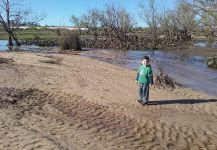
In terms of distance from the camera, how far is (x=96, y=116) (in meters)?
11.5

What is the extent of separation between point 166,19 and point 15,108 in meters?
71.4

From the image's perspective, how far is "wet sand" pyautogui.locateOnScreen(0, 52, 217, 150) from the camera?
29.3 feet

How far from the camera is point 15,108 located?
1136cm

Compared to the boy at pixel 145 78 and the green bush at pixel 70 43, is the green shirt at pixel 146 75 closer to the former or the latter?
the boy at pixel 145 78

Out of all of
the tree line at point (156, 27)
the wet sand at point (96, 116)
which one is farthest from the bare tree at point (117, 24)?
the wet sand at point (96, 116)

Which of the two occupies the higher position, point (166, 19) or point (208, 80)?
point (166, 19)

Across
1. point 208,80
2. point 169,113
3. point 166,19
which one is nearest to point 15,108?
point 169,113

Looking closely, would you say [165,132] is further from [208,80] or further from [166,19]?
[166,19]

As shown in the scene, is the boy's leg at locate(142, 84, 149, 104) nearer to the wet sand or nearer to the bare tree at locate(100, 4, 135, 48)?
the wet sand

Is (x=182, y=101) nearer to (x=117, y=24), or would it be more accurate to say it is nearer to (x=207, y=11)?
(x=207, y=11)

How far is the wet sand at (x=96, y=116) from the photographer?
29.3 ft

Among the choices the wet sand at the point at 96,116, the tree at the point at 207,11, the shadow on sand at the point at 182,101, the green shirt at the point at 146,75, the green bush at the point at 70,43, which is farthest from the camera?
the green bush at the point at 70,43

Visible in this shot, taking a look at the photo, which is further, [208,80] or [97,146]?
[208,80]

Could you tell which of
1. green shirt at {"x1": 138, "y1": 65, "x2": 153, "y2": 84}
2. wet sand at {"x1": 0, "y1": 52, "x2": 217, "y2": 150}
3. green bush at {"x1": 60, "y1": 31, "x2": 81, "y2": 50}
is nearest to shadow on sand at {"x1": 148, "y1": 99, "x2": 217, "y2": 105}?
wet sand at {"x1": 0, "y1": 52, "x2": 217, "y2": 150}
